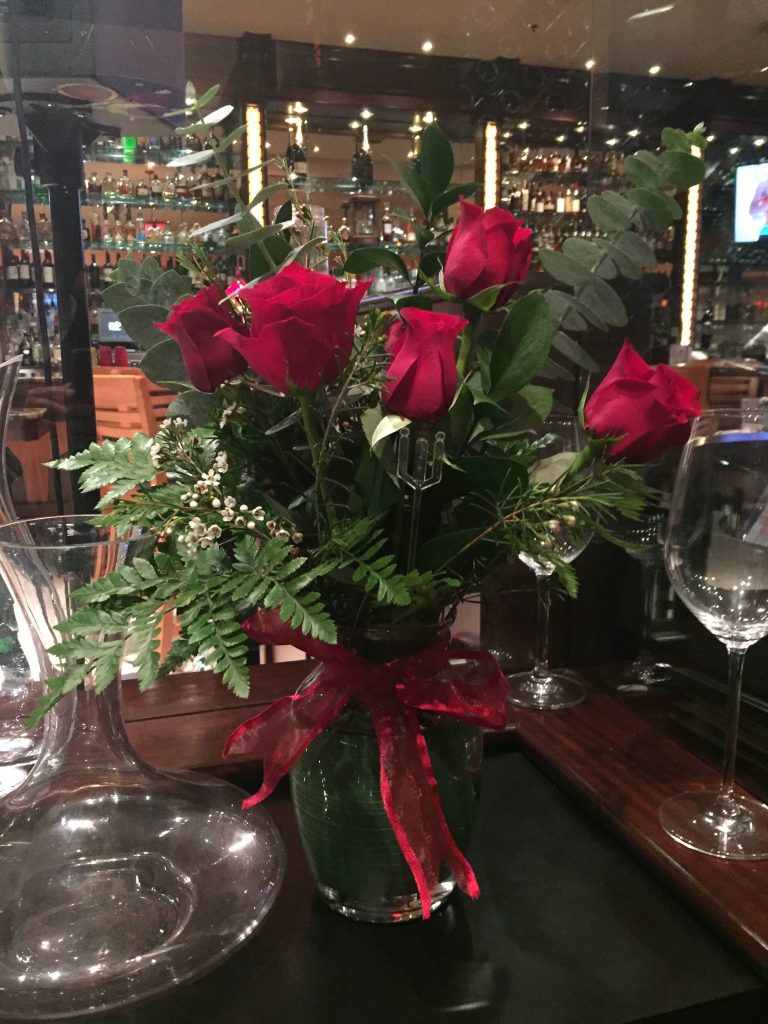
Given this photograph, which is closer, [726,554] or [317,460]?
[317,460]

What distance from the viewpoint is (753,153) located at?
1.52 meters

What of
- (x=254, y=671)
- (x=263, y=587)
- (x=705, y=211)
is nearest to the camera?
(x=263, y=587)

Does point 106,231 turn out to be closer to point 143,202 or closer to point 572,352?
point 143,202

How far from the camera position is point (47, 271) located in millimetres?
1976

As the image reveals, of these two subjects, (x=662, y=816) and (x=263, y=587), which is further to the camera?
(x=662, y=816)

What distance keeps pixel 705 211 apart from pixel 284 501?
5.03 ft

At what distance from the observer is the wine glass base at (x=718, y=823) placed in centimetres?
60

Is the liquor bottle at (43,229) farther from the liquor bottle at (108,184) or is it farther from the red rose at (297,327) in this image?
the liquor bottle at (108,184)

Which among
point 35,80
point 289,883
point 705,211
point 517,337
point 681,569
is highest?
point 35,80

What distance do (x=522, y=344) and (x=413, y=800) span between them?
0.88 ft

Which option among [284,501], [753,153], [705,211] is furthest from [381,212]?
[284,501]

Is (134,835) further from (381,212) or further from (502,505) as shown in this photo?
(381,212)

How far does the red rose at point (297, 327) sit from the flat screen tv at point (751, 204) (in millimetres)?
1269

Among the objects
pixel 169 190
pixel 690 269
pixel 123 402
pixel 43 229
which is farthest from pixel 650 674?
pixel 169 190
